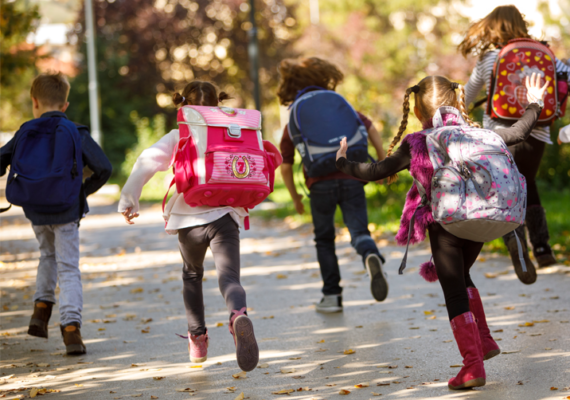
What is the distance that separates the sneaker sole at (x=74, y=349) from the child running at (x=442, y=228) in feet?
7.14

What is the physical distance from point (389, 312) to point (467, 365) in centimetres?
204

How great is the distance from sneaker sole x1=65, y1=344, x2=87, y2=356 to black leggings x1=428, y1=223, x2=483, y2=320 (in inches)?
96.5

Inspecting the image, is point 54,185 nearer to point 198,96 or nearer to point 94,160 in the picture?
point 94,160

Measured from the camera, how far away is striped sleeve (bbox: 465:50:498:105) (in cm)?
504

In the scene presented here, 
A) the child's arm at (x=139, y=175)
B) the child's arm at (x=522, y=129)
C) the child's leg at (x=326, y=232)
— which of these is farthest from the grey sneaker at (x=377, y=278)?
the child's arm at (x=139, y=175)

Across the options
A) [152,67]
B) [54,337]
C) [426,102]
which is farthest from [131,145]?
[426,102]

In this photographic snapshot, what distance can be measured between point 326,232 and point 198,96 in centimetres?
180

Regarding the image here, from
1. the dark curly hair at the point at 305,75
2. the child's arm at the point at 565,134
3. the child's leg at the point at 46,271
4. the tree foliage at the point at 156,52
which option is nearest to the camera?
the child's arm at the point at 565,134

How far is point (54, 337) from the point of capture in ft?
16.8

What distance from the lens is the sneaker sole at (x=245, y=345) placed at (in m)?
3.42

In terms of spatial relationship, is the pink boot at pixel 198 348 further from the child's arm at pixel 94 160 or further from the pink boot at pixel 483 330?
the pink boot at pixel 483 330

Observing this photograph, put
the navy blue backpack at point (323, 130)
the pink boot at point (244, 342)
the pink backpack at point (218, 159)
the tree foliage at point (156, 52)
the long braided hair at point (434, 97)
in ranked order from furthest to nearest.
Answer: the tree foliage at point (156, 52), the navy blue backpack at point (323, 130), the pink backpack at point (218, 159), the long braided hair at point (434, 97), the pink boot at point (244, 342)

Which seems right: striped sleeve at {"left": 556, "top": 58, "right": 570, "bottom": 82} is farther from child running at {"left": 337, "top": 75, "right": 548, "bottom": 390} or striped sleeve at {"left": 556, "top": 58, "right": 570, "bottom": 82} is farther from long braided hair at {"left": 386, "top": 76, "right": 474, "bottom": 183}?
long braided hair at {"left": 386, "top": 76, "right": 474, "bottom": 183}

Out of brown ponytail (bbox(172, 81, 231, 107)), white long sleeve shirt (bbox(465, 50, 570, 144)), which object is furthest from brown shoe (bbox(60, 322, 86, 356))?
white long sleeve shirt (bbox(465, 50, 570, 144))
